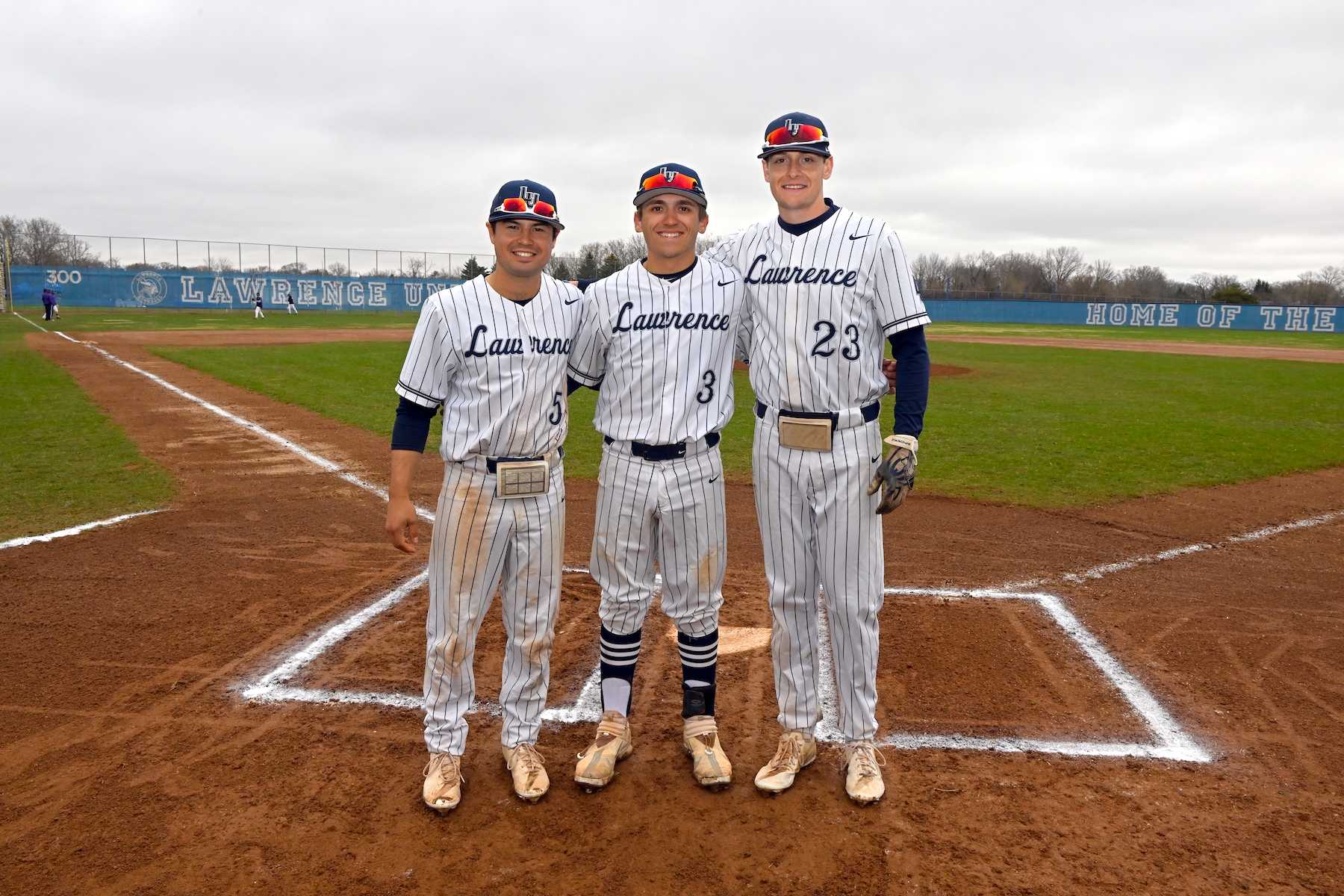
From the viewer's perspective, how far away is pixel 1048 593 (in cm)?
489

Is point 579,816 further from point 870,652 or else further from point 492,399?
point 492,399

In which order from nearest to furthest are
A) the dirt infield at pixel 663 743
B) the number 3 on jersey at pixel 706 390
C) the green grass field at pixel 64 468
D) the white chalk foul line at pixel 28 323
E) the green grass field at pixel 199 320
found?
the dirt infield at pixel 663 743 → the number 3 on jersey at pixel 706 390 → the green grass field at pixel 64 468 → the white chalk foul line at pixel 28 323 → the green grass field at pixel 199 320

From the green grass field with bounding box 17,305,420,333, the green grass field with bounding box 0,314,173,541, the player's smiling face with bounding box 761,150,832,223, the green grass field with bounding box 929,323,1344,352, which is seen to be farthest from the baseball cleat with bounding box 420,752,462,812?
the green grass field with bounding box 929,323,1344,352

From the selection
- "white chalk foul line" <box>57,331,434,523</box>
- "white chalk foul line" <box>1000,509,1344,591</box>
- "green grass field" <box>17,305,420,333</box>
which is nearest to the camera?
"white chalk foul line" <box>1000,509,1344,591</box>

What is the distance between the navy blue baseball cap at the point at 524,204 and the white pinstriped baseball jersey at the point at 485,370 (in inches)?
10.1

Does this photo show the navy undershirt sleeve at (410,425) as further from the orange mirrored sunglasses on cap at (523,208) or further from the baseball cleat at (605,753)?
the baseball cleat at (605,753)

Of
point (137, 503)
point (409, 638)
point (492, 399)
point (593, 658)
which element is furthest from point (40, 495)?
point (492, 399)

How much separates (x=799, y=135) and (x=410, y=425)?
1661 millimetres

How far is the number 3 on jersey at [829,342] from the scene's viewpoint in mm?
2949

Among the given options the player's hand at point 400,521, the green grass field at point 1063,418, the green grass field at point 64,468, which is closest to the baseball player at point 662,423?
the player's hand at point 400,521

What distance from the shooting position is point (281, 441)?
942 cm

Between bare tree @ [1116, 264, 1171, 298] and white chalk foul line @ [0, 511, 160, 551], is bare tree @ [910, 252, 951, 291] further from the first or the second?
white chalk foul line @ [0, 511, 160, 551]

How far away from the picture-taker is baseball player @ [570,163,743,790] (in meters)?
3.02

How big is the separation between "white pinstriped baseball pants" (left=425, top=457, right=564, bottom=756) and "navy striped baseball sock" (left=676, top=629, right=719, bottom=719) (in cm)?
53
